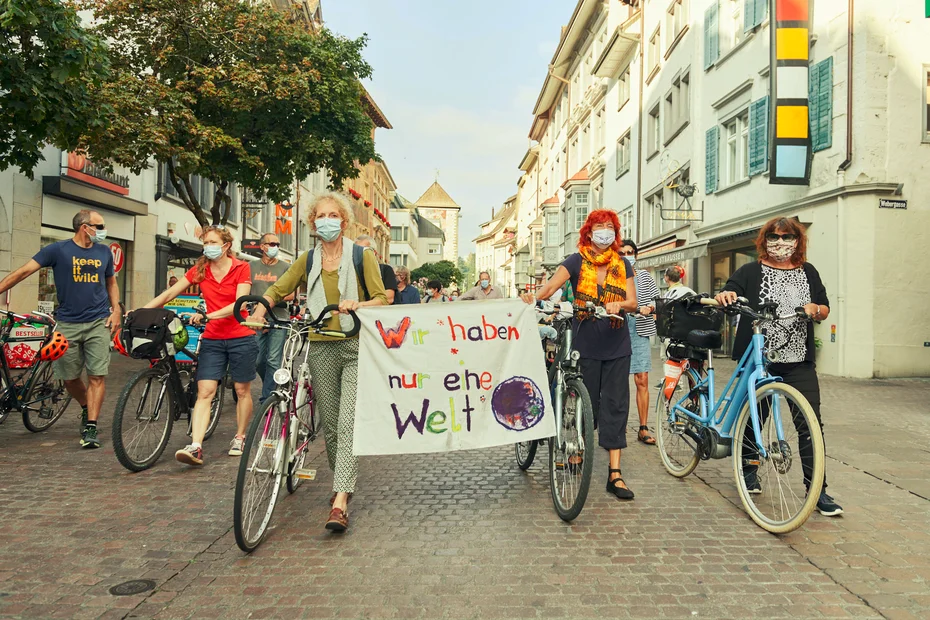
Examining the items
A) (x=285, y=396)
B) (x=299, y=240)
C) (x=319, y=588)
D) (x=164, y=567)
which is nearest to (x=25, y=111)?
(x=285, y=396)

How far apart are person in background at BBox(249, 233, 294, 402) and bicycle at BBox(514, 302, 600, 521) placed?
296cm

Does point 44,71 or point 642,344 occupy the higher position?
point 44,71

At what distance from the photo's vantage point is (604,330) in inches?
200

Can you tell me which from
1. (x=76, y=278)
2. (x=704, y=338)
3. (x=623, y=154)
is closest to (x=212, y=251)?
(x=76, y=278)

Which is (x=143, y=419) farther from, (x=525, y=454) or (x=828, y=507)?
(x=828, y=507)

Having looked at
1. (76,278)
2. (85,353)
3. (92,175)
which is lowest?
(85,353)

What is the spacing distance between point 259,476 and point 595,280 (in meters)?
2.55

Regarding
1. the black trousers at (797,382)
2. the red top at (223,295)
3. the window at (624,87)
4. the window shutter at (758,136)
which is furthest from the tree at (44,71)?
the window at (624,87)

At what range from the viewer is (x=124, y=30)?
50.2ft

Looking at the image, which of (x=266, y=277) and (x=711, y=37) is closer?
(x=266, y=277)

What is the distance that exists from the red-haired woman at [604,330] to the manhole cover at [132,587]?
284cm

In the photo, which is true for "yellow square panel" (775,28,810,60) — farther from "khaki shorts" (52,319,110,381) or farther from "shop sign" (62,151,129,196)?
"shop sign" (62,151,129,196)

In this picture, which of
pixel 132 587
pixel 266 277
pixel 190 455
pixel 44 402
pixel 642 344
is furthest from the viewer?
pixel 266 277

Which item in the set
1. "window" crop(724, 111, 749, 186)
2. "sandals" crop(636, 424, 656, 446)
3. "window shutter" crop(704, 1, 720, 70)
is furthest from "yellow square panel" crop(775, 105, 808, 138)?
"sandals" crop(636, 424, 656, 446)
